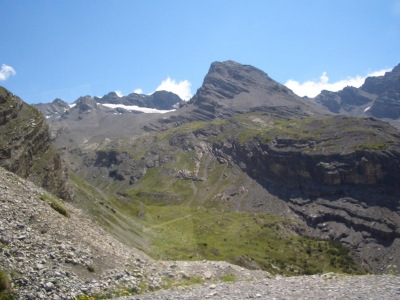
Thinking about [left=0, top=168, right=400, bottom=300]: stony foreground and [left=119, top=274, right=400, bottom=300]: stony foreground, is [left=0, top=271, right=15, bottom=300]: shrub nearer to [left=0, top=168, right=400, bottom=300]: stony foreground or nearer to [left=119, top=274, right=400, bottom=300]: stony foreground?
[left=0, top=168, right=400, bottom=300]: stony foreground

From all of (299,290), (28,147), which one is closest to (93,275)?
(299,290)

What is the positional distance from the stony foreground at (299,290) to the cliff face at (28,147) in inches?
1975

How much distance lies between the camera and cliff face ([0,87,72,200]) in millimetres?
68438

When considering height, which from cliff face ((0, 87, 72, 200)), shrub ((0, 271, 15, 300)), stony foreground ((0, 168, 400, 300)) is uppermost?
cliff face ((0, 87, 72, 200))

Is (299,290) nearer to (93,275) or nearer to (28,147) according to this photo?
(93,275)

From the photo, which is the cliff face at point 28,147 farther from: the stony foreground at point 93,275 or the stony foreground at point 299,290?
the stony foreground at point 299,290

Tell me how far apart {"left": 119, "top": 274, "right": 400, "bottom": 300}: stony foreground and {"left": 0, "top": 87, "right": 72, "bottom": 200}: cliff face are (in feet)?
165

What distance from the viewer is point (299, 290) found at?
2598cm

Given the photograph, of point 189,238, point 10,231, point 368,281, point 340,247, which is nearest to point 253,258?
point 189,238

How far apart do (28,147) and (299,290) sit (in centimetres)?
6671

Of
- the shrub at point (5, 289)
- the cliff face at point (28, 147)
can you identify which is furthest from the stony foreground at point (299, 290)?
the cliff face at point (28, 147)

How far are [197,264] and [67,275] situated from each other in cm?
1557

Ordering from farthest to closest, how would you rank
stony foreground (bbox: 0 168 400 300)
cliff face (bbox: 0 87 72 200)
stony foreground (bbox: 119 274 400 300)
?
cliff face (bbox: 0 87 72 200), stony foreground (bbox: 119 274 400 300), stony foreground (bbox: 0 168 400 300)

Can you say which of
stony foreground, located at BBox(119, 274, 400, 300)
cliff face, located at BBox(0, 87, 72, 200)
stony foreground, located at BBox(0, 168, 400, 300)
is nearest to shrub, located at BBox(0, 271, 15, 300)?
stony foreground, located at BBox(0, 168, 400, 300)
